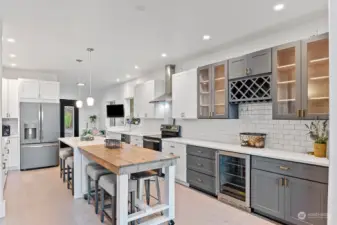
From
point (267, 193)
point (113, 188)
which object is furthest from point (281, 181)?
point (113, 188)

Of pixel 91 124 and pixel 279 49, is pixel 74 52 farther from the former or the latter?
pixel 91 124

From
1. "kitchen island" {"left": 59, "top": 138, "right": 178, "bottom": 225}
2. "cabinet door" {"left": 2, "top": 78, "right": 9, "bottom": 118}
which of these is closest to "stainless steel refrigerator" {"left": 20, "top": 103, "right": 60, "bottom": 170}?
"cabinet door" {"left": 2, "top": 78, "right": 9, "bottom": 118}

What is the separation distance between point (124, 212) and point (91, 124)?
30.2ft

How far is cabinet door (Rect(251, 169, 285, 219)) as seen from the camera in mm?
3006

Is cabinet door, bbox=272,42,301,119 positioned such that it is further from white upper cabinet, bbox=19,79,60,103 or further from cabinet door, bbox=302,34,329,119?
white upper cabinet, bbox=19,79,60,103

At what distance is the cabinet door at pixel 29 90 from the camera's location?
616 centimetres

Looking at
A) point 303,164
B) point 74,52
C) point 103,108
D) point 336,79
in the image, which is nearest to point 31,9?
point 74,52

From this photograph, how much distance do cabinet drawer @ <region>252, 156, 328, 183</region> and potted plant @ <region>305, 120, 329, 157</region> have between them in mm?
359

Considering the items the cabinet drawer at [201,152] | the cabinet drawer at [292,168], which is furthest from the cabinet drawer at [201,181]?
the cabinet drawer at [292,168]

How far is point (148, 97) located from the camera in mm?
6555

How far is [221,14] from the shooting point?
3.05 m

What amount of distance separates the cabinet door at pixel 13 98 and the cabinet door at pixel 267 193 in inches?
239

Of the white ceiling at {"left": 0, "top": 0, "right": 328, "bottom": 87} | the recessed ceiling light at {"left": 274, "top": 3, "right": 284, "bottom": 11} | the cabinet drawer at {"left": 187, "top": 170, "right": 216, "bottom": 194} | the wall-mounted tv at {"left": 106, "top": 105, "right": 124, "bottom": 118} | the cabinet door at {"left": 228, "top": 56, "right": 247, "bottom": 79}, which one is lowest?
the cabinet drawer at {"left": 187, "top": 170, "right": 216, "bottom": 194}

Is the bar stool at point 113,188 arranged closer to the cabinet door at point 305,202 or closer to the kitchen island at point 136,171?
the kitchen island at point 136,171
